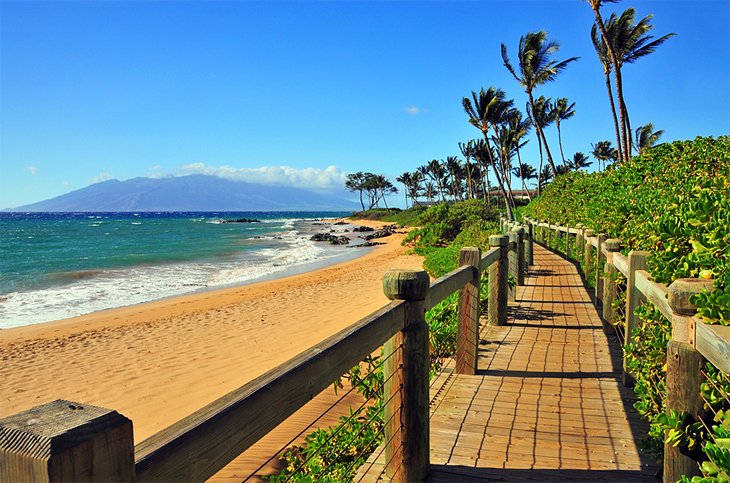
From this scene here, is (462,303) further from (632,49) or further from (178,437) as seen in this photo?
(632,49)

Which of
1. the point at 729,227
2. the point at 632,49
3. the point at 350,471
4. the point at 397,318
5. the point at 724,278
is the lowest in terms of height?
the point at 350,471

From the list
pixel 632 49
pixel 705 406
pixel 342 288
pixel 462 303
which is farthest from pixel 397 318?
pixel 632 49

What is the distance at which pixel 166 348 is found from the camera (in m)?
10.5

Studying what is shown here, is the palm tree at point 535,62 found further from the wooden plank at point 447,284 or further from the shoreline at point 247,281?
the wooden plank at point 447,284

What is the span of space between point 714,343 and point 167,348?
10.1 m

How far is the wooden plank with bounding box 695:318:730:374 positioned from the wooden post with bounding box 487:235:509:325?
14.7 feet

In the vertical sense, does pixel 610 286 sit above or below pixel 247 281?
above

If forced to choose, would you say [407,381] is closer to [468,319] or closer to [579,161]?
[468,319]

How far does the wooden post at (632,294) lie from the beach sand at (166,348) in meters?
5.33

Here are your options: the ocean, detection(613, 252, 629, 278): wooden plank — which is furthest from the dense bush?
the ocean

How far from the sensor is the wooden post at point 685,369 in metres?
2.31

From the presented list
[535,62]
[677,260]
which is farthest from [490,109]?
[677,260]

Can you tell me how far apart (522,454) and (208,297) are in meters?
14.4

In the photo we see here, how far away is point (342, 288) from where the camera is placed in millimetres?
17531
